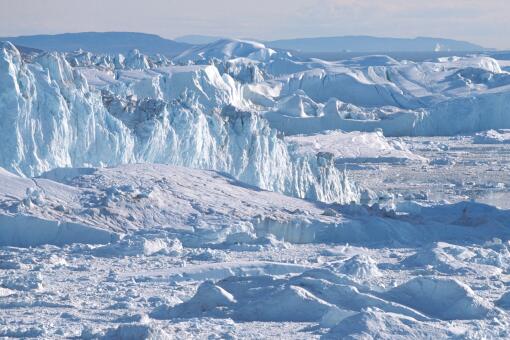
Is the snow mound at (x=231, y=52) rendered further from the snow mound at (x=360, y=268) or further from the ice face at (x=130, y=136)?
Result: the snow mound at (x=360, y=268)

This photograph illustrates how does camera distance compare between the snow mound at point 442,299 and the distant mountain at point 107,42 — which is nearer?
Answer: the snow mound at point 442,299

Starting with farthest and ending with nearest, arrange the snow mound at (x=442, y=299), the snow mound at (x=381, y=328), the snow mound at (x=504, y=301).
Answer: the snow mound at (x=504, y=301) → the snow mound at (x=442, y=299) → the snow mound at (x=381, y=328)

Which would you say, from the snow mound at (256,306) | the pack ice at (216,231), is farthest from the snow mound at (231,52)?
the snow mound at (256,306)

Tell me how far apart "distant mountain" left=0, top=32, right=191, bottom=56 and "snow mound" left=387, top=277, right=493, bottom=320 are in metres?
98.3

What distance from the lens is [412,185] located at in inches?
768

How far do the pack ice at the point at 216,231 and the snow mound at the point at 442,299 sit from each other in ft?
0.03

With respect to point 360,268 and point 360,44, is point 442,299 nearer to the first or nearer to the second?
point 360,268

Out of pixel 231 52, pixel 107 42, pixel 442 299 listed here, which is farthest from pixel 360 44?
pixel 442 299

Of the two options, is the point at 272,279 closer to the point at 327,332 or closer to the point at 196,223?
the point at 327,332

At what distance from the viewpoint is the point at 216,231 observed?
34.8 ft

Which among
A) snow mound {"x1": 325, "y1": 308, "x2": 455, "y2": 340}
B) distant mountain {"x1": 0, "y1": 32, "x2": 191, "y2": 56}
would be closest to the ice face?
snow mound {"x1": 325, "y1": 308, "x2": 455, "y2": 340}

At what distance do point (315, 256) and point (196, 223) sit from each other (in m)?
1.73

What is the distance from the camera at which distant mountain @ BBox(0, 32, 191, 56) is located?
107312 millimetres

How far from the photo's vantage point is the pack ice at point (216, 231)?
21.5 ft
